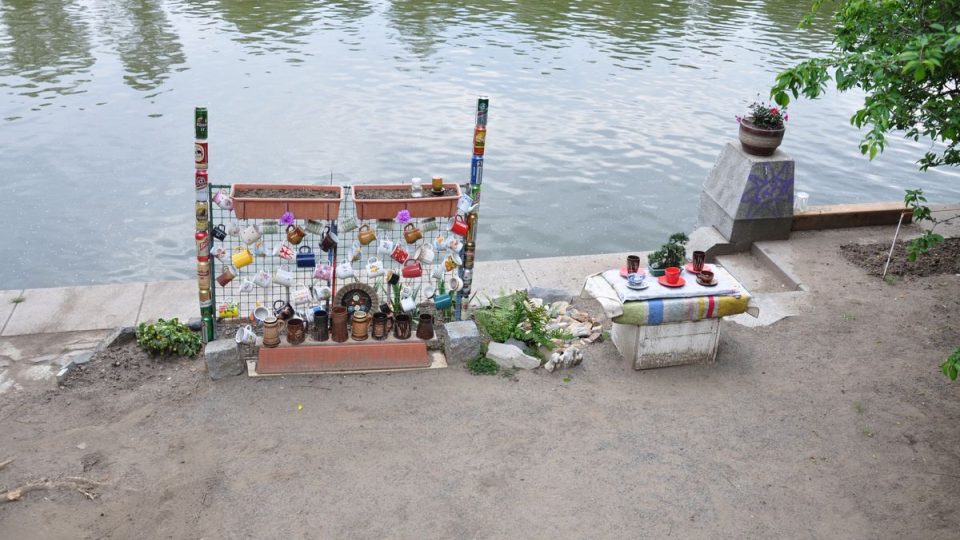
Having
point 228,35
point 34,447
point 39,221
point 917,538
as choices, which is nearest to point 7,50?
point 228,35

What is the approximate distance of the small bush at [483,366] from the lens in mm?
7746

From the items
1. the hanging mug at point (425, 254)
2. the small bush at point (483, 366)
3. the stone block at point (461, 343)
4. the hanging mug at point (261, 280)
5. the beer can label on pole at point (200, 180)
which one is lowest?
the small bush at point (483, 366)

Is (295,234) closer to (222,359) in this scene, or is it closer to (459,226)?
(222,359)

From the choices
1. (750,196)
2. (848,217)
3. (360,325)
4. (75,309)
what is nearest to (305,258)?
(360,325)

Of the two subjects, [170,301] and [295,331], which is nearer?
[295,331]

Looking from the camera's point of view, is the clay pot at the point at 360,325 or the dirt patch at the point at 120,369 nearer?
the dirt patch at the point at 120,369

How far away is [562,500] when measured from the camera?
6.16m

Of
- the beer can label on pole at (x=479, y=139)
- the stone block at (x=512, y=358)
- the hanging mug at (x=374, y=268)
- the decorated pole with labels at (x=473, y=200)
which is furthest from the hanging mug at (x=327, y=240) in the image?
the stone block at (x=512, y=358)

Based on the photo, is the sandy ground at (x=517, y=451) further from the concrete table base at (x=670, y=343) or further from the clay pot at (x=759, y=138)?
the clay pot at (x=759, y=138)

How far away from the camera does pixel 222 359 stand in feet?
24.3

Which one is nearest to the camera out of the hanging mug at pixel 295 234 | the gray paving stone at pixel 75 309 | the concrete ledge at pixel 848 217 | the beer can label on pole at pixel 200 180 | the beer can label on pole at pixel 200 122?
the beer can label on pole at pixel 200 122

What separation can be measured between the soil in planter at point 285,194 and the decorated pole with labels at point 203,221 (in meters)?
0.34

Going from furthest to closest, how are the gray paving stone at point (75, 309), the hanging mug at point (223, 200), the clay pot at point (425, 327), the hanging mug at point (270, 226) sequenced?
the gray paving stone at point (75, 309) → the clay pot at point (425, 327) → the hanging mug at point (270, 226) → the hanging mug at point (223, 200)

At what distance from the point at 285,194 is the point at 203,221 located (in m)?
0.74
